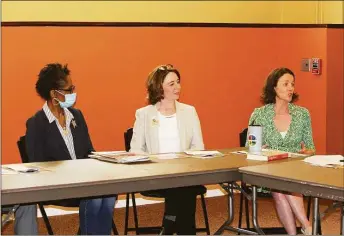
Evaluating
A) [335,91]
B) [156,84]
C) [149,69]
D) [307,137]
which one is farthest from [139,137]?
[335,91]

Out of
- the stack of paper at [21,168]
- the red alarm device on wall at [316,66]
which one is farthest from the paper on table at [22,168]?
the red alarm device on wall at [316,66]

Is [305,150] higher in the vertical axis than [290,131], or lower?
lower

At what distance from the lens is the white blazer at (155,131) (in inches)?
190

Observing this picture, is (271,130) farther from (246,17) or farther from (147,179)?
(246,17)

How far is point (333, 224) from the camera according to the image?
5.56m

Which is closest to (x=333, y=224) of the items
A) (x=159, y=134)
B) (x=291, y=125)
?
(x=291, y=125)

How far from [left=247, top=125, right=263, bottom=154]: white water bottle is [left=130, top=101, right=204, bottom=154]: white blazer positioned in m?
0.59

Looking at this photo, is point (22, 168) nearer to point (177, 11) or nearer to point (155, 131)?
point (155, 131)

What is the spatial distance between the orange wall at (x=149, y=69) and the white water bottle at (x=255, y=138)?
2170 millimetres

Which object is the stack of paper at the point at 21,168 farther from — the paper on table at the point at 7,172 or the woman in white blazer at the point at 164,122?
the woman in white blazer at the point at 164,122

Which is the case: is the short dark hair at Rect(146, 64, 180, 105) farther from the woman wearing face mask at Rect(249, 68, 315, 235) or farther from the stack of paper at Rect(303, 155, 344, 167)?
the stack of paper at Rect(303, 155, 344, 167)

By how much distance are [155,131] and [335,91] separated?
2.62m

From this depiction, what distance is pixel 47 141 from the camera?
4410 mm

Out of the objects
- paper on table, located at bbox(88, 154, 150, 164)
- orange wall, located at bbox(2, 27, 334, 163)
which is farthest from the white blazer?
orange wall, located at bbox(2, 27, 334, 163)
